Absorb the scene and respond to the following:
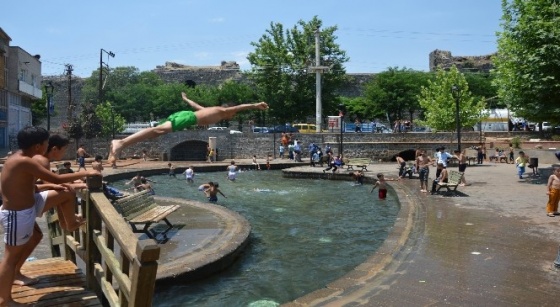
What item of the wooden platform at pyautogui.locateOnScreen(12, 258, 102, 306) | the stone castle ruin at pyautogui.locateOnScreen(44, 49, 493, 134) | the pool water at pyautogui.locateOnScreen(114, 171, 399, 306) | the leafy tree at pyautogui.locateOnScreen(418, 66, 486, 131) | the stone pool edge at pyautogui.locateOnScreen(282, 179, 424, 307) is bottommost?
the pool water at pyautogui.locateOnScreen(114, 171, 399, 306)

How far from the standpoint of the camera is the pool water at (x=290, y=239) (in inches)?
285

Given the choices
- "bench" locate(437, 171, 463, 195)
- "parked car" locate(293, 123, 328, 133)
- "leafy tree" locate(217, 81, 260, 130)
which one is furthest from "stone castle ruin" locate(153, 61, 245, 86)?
"bench" locate(437, 171, 463, 195)

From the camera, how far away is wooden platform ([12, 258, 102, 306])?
425cm

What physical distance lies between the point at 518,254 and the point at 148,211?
687cm

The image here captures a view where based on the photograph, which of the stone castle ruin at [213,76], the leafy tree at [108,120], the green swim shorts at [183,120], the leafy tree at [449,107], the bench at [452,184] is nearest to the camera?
the green swim shorts at [183,120]

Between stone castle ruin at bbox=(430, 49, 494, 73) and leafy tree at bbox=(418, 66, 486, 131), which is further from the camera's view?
stone castle ruin at bbox=(430, 49, 494, 73)

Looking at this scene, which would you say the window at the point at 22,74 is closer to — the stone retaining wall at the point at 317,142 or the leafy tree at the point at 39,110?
the stone retaining wall at the point at 317,142

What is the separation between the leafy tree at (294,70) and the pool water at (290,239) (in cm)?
2478

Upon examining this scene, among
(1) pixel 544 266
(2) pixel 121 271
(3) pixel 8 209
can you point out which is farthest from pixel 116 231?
(1) pixel 544 266

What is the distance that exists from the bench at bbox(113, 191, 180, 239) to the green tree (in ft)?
44.8

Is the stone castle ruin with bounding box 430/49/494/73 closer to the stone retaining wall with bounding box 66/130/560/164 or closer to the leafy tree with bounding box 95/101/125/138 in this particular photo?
the stone retaining wall with bounding box 66/130/560/164

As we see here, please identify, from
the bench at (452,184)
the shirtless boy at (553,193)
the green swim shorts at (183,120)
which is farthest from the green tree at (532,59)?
the green swim shorts at (183,120)

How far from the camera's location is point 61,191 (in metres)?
4.74

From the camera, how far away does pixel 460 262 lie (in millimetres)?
7523
